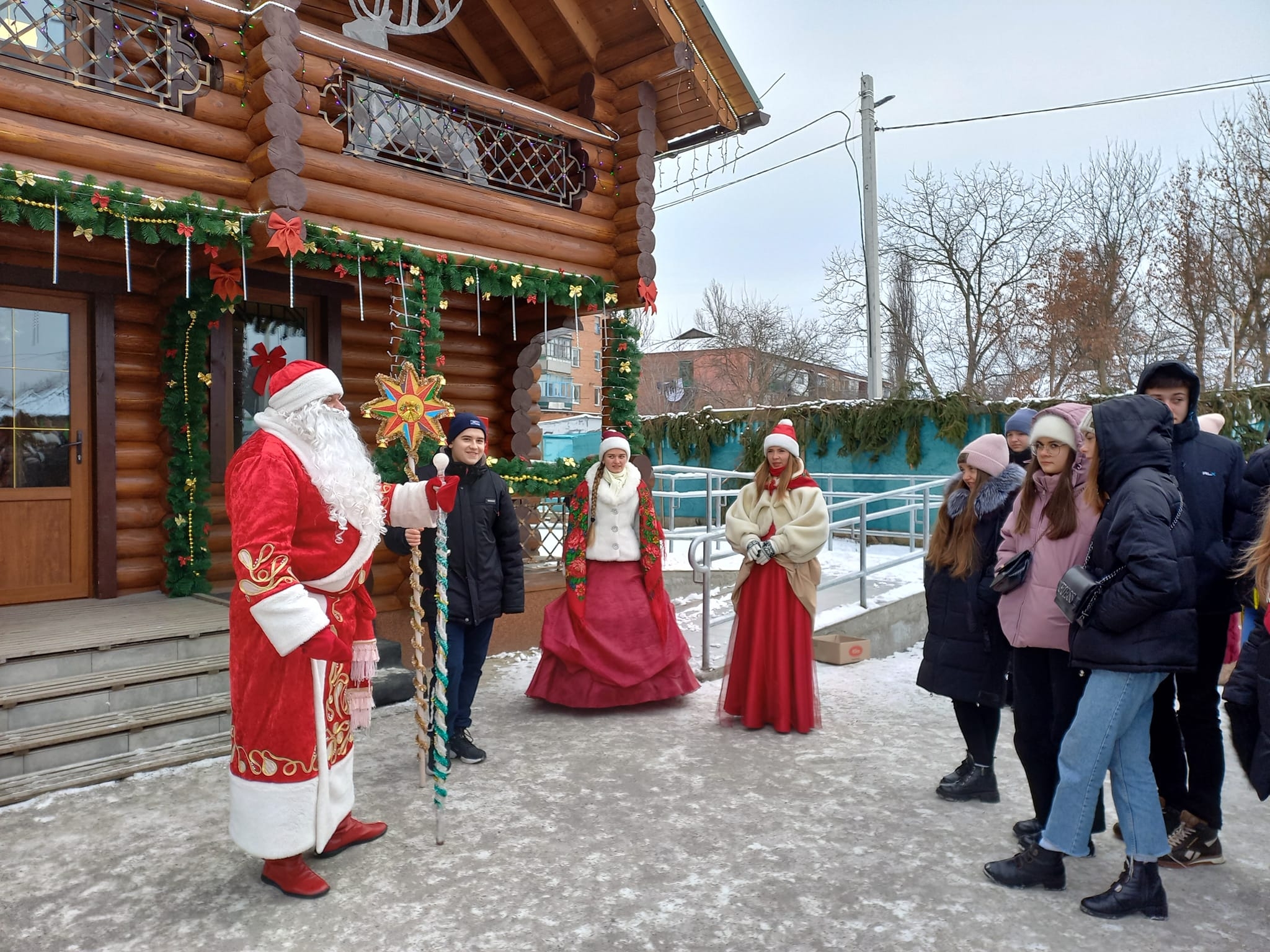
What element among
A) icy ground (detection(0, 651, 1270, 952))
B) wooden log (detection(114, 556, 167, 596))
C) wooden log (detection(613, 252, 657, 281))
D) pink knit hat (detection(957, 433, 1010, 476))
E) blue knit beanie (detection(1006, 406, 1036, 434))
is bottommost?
icy ground (detection(0, 651, 1270, 952))

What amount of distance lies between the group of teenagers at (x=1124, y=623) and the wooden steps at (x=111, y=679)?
3599 mm

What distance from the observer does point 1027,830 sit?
11.3 ft

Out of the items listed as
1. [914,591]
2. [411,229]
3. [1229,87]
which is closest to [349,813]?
[411,229]

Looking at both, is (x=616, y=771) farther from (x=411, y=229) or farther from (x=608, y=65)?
(x=608, y=65)

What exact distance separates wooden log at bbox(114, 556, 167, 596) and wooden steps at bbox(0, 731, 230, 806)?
7.76 feet

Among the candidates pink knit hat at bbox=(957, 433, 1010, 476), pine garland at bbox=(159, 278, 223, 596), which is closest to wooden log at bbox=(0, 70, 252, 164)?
pine garland at bbox=(159, 278, 223, 596)

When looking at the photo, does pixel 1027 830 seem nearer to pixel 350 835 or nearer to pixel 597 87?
pixel 350 835

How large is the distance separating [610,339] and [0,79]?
14.5 ft

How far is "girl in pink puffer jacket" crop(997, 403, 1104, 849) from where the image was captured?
310 centimetres

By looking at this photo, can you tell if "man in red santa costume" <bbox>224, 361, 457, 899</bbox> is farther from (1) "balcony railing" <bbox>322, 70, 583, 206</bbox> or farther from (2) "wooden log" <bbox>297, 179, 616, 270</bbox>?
(1) "balcony railing" <bbox>322, 70, 583, 206</bbox>

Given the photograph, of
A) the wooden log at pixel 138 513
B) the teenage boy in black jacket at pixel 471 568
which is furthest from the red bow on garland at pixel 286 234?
the wooden log at pixel 138 513

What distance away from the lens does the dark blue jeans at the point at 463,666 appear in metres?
4.52

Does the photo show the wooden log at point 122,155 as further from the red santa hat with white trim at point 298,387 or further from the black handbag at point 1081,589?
the black handbag at point 1081,589

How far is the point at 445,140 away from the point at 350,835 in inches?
198
